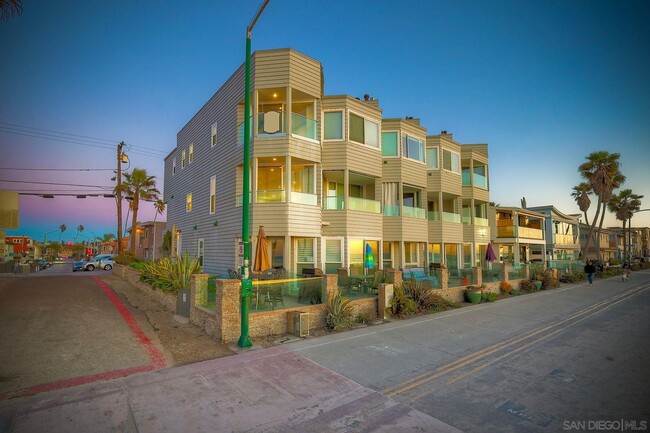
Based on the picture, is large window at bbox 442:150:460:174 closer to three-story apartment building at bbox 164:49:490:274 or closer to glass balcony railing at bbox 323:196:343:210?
three-story apartment building at bbox 164:49:490:274

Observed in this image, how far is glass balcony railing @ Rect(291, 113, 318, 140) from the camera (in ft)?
50.4

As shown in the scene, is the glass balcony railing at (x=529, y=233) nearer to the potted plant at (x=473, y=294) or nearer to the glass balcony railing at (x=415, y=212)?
the glass balcony railing at (x=415, y=212)

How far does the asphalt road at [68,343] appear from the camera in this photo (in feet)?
20.4

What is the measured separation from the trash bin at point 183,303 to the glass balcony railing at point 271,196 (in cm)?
525

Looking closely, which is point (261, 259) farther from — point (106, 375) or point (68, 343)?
point (68, 343)

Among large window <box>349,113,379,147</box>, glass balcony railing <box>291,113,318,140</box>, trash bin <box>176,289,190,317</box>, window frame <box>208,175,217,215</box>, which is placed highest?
large window <box>349,113,379,147</box>

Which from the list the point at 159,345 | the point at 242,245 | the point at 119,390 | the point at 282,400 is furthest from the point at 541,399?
the point at 159,345

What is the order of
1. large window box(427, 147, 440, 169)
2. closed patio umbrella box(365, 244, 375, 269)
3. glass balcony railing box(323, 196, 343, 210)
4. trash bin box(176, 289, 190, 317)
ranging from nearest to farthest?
trash bin box(176, 289, 190, 317) < closed patio umbrella box(365, 244, 375, 269) < glass balcony railing box(323, 196, 343, 210) < large window box(427, 147, 440, 169)

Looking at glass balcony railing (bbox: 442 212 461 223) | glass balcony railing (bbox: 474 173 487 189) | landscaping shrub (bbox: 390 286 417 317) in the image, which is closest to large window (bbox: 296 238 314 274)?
landscaping shrub (bbox: 390 286 417 317)

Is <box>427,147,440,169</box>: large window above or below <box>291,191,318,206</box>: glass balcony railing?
above

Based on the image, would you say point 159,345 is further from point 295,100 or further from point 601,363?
point 295,100

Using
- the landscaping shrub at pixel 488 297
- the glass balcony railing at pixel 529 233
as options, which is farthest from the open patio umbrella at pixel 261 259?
the glass balcony railing at pixel 529 233

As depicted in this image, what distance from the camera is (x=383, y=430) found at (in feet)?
15.1

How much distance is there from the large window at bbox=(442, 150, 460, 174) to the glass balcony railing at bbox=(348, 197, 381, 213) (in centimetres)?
827
